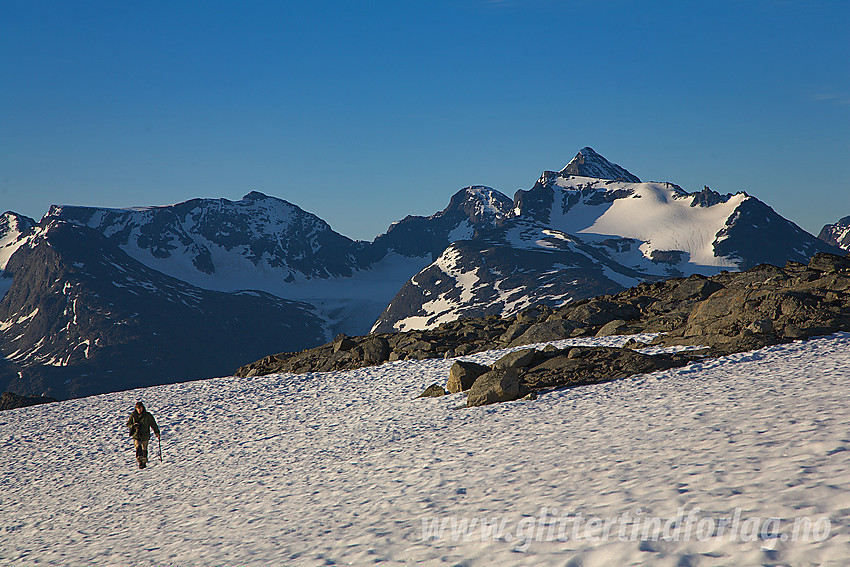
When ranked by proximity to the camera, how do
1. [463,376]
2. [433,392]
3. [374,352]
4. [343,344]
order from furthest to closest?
[343,344] → [374,352] → [433,392] → [463,376]

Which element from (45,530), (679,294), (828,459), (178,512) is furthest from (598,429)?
(679,294)

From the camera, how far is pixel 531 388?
861 inches

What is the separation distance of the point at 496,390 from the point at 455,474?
25.1 ft

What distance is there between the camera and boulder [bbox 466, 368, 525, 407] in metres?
21.0

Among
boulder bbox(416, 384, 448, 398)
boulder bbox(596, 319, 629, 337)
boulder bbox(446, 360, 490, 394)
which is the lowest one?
boulder bbox(416, 384, 448, 398)

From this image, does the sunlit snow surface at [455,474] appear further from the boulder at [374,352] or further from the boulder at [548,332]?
the boulder at [548,332]

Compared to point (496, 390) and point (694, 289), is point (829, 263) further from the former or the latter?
point (496, 390)

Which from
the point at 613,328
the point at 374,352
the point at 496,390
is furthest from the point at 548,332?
the point at 496,390

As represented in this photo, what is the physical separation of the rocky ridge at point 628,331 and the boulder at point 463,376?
37 millimetres

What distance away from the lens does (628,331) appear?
31156 mm

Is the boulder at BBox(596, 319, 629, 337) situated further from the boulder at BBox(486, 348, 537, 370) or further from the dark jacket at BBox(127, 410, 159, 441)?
the dark jacket at BBox(127, 410, 159, 441)

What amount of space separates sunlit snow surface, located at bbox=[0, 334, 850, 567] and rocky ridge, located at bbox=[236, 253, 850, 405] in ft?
3.91

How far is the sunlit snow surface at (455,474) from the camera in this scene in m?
9.11

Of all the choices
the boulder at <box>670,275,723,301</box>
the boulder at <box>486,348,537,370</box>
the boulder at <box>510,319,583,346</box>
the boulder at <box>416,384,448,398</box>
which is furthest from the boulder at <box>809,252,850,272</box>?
the boulder at <box>416,384,448,398</box>
